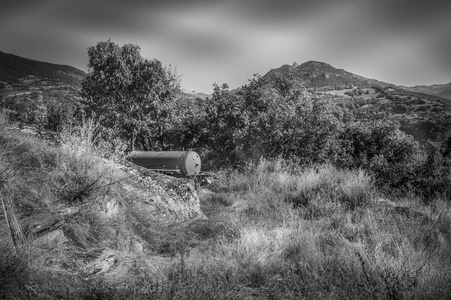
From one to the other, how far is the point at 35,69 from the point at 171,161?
7023 inches

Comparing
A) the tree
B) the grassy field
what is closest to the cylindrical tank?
the grassy field

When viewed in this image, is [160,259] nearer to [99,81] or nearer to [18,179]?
[18,179]

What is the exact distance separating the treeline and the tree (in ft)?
0.25

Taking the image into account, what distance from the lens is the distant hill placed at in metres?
128

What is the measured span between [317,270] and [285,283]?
47 centimetres

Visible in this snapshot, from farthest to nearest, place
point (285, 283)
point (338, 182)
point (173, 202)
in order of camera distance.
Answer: point (338, 182), point (173, 202), point (285, 283)

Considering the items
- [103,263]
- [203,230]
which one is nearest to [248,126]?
[203,230]

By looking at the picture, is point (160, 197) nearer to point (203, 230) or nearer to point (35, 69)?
point (203, 230)

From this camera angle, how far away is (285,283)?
2846 mm

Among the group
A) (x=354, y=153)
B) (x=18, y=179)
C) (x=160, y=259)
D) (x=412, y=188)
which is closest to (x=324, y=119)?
(x=412, y=188)

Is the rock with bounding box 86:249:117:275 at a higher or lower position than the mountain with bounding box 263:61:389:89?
lower

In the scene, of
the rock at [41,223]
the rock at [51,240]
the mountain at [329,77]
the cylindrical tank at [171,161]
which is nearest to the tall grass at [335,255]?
the rock at [51,240]

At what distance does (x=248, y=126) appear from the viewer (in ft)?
43.1

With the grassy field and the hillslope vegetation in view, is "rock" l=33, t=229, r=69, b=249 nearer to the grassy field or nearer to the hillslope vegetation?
the hillslope vegetation
